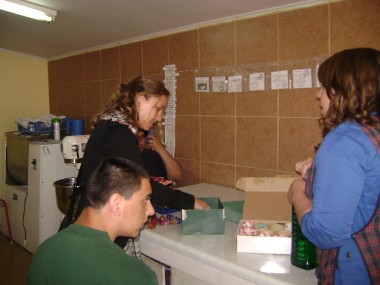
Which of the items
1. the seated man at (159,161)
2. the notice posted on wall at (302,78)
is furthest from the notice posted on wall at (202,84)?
the notice posted on wall at (302,78)

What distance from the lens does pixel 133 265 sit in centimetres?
96

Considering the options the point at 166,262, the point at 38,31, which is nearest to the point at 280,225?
the point at 166,262

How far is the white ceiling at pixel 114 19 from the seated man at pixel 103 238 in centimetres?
141

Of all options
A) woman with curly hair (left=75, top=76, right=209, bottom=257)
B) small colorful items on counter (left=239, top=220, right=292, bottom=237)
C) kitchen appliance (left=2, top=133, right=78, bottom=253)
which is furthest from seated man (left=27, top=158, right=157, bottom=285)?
kitchen appliance (left=2, top=133, right=78, bottom=253)

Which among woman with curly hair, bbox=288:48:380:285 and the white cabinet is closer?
woman with curly hair, bbox=288:48:380:285

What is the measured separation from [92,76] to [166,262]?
2477 mm

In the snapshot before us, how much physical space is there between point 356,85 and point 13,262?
335cm

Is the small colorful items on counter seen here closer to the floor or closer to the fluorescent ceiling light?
the fluorescent ceiling light

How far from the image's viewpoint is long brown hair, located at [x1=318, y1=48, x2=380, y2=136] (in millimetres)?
898

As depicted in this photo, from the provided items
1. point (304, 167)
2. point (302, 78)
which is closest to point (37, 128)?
point (302, 78)

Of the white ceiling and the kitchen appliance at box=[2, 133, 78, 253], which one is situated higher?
the white ceiling

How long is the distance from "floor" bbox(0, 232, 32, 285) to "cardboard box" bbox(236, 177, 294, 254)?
2276mm

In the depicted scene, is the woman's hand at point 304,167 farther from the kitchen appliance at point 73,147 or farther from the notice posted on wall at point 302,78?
the kitchen appliance at point 73,147

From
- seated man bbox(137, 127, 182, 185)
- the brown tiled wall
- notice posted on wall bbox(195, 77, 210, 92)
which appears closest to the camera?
the brown tiled wall
